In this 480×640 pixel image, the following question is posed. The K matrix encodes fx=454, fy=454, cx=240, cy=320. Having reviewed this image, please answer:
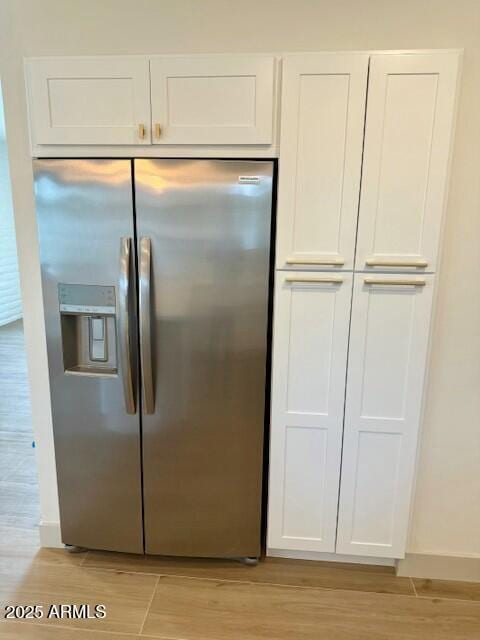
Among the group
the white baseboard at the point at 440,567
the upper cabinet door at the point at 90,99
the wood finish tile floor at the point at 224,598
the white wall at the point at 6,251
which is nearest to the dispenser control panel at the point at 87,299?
the upper cabinet door at the point at 90,99

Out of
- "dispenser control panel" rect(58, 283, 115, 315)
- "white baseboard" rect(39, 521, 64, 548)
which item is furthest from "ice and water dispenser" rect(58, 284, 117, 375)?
"white baseboard" rect(39, 521, 64, 548)

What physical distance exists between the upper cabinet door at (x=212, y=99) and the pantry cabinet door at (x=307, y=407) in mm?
583

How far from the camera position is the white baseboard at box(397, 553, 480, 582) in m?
2.07

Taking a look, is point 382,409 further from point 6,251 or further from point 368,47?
point 6,251

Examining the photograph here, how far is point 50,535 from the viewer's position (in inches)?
88.3

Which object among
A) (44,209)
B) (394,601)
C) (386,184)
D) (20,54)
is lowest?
(394,601)

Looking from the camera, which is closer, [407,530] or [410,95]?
[410,95]

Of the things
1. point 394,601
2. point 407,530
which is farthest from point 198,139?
point 394,601

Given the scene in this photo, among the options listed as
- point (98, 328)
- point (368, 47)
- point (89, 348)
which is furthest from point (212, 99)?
point (89, 348)

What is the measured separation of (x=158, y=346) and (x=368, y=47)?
141cm

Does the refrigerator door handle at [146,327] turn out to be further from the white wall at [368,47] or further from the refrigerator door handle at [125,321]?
the white wall at [368,47]

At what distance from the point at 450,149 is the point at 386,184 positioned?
256 millimetres

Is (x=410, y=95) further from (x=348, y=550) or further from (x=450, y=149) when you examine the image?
(x=348, y=550)

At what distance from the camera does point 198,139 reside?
5.72ft
